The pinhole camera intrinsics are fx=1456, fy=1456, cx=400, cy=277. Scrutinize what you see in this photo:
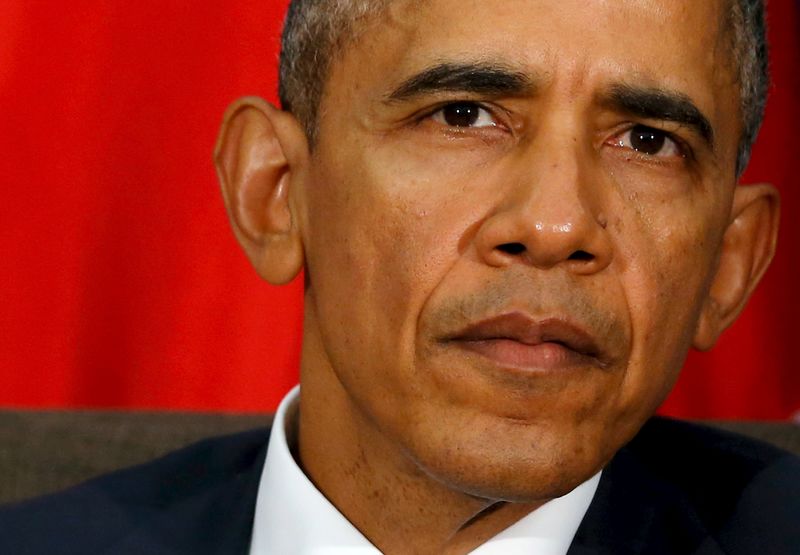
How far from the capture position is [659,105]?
158cm

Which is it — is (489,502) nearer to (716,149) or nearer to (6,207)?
(716,149)

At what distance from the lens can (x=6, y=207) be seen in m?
2.24

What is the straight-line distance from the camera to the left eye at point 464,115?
1602 mm

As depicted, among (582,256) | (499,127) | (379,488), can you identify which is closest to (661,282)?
(582,256)

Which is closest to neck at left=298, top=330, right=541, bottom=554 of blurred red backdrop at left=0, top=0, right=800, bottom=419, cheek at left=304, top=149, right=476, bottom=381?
cheek at left=304, top=149, right=476, bottom=381

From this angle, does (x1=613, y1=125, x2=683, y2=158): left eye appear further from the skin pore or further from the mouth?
the mouth

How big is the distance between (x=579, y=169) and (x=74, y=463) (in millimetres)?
975

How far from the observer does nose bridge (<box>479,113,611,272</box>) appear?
1468mm

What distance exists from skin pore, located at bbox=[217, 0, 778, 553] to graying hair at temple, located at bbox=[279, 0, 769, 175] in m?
0.03

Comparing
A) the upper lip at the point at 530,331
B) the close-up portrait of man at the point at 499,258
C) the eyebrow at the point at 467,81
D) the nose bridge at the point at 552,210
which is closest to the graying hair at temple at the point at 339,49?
the close-up portrait of man at the point at 499,258

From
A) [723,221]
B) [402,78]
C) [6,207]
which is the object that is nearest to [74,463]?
[6,207]

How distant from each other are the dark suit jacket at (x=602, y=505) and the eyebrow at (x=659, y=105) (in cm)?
45

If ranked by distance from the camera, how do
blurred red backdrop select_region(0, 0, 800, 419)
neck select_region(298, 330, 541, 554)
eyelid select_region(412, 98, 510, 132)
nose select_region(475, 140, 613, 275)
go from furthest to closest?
blurred red backdrop select_region(0, 0, 800, 419), neck select_region(298, 330, 541, 554), eyelid select_region(412, 98, 510, 132), nose select_region(475, 140, 613, 275)

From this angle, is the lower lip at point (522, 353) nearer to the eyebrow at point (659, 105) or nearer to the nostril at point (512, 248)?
the nostril at point (512, 248)
